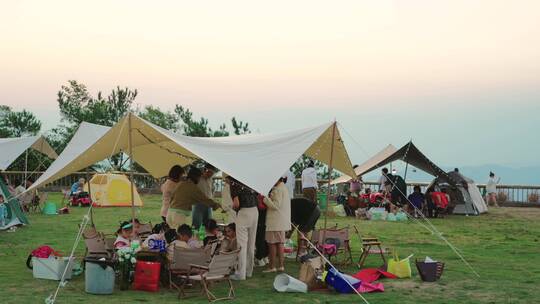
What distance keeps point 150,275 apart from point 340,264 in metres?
3.40

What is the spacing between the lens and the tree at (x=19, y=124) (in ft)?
130

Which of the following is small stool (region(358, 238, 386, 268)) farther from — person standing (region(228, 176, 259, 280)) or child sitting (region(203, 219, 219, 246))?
child sitting (region(203, 219, 219, 246))

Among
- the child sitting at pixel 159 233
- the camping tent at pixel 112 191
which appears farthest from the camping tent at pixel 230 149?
the camping tent at pixel 112 191

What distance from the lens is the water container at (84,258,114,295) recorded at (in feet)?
26.2

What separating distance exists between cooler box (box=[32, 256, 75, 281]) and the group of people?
1.50m

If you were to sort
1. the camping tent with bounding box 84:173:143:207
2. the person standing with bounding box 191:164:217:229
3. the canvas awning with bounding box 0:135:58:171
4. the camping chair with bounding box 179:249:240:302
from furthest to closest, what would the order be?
the camping tent with bounding box 84:173:143:207 → the canvas awning with bounding box 0:135:58:171 → the person standing with bounding box 191:164:217:229 → the camping chair with bounding box 179:249:240:302

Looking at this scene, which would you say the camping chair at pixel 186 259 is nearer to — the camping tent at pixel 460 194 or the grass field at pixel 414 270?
the grass field at pixel 414 270

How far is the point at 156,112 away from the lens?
1702 inches

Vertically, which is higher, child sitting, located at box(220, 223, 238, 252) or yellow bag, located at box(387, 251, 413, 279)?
child sitting, located at box(220, 223, 238, 252)

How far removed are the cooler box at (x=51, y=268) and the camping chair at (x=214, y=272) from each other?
5.86 feet

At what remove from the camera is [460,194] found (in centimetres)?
2055

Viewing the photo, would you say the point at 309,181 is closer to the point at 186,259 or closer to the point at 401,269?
the point at 401,269

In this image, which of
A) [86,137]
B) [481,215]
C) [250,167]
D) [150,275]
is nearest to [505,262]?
[250,167]

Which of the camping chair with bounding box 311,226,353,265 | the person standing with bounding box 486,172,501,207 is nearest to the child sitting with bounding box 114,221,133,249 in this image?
the camping chair with bounding box 311,226,353,265
